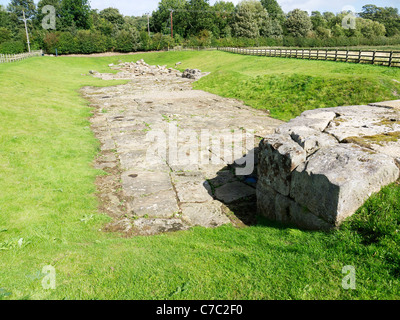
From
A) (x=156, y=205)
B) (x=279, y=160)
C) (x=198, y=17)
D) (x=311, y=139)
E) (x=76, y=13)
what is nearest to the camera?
(x=279, y=160)

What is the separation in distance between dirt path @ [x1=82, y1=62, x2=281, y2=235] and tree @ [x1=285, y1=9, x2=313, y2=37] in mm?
75936

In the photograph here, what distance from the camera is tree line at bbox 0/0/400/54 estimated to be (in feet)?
206

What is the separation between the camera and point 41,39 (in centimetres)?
6222

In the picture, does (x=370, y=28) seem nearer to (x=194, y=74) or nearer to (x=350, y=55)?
(x=350, y=55)

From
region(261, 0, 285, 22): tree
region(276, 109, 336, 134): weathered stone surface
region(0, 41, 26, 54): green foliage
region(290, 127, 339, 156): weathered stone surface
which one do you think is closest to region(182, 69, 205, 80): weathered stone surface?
region(276, 109, 336, 134): weathered stone surface

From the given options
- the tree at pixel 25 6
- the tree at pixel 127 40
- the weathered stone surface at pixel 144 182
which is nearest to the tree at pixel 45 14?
the tree at pixel 25 6

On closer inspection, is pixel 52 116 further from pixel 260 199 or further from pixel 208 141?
pixel 260 199

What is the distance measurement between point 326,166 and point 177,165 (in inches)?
191

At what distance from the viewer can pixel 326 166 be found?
436cm

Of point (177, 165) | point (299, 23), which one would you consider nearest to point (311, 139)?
point (177, 165)

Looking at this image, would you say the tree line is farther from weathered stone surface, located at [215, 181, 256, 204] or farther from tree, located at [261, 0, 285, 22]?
weathered stone surface, located at [215, 181, 256, 204]

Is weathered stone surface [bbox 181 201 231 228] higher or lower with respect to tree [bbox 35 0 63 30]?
lower

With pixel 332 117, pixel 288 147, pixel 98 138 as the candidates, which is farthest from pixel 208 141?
pixel 288 147

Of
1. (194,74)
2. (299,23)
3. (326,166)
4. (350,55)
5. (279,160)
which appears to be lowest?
(279,160)
